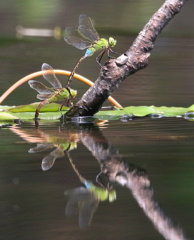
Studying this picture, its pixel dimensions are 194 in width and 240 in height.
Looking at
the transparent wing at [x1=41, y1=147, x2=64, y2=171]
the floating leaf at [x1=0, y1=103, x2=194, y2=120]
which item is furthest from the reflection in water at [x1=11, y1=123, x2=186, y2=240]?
the floating leaf at [x1=0, y1=103, x2=194, y2=120]

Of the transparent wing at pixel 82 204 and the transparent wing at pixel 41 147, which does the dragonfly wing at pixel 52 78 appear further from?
the transparent wing at pixel 82 204

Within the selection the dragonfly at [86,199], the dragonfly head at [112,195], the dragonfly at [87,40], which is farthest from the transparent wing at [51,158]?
the dragonfly at [87,40]

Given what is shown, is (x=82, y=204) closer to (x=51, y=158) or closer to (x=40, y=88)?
(x=51, y=158)

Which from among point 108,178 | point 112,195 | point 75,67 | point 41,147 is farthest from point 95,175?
point 75,67

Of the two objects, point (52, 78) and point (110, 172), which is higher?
point (52, 78)

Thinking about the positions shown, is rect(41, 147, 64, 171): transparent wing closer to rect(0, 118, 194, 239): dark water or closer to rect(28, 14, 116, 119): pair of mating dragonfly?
rect(0, 118, 194, 239): dark water
